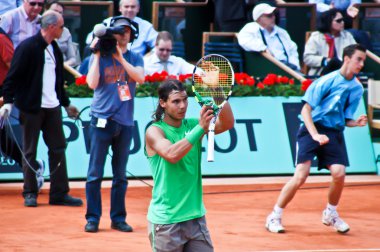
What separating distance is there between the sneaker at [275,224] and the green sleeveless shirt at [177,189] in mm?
3364

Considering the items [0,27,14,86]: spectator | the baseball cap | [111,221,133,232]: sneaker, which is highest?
the baseball cap

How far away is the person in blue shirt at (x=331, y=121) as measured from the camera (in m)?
9.26

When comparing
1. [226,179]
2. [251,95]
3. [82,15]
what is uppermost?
[82,15]

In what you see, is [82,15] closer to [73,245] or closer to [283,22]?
[283,22]

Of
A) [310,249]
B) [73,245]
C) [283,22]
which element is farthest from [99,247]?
[283,22]

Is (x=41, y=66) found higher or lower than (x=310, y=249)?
higher

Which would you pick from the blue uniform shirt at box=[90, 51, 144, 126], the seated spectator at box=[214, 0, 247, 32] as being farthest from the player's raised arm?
the seated spectator at box=[214, 0, 247, 32]

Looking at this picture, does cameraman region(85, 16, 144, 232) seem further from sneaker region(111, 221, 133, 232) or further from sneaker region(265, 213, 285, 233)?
sneaker region(265, 213, 285, 233)

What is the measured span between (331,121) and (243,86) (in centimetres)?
353

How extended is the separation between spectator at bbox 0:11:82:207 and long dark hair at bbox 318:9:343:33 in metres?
5.25

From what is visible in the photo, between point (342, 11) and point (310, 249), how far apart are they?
7781 millimetres

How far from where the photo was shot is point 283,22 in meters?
15.4

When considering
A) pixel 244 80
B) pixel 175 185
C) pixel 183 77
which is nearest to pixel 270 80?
pixel 244 80

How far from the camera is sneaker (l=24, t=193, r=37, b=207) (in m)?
10.5
